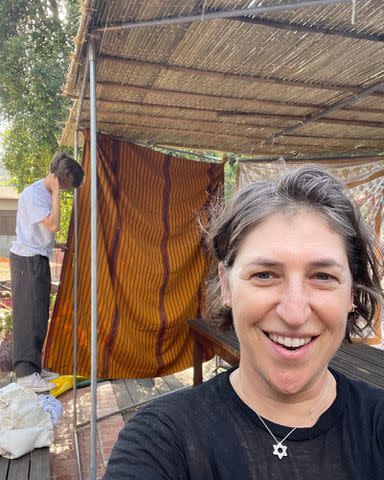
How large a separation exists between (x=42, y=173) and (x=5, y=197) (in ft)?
48.0

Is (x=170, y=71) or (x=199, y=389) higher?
(x=170, y=71)

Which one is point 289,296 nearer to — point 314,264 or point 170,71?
point 314,264

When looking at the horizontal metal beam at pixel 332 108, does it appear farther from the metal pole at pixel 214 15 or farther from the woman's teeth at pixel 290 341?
the woman's teeth at pixel 290 341

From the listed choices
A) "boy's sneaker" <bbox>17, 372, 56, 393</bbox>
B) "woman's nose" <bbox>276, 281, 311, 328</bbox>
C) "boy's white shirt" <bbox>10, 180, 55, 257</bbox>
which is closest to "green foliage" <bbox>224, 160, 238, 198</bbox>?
"boy's white shirt" <bbox>10, 180, 55, 257</bbox>

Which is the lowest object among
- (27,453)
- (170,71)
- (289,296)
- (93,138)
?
(27,453)

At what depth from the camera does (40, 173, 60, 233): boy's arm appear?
3.26 meters

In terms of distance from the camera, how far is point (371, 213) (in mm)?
4703

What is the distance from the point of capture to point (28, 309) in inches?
130

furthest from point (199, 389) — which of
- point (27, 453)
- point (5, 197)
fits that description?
point (5, 197)

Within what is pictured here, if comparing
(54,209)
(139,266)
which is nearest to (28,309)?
(54,209)

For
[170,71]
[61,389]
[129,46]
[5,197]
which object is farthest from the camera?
[5,197]

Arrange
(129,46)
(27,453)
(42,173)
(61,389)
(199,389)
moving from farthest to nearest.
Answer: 1. (42,173)
2. (61,389)
3. (27,453)
4. (129,46)
5. (199,389)

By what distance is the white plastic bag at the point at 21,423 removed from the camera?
258 centimetres

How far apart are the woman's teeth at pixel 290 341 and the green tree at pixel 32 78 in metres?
7.47
